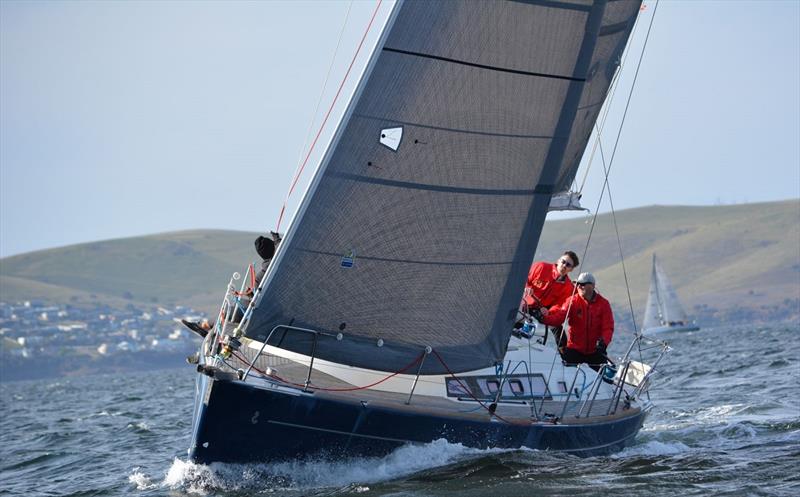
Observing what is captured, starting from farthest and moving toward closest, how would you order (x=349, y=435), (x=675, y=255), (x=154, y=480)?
(x=675, y=255) → (x=154, y=480) → (x=349, y=435)

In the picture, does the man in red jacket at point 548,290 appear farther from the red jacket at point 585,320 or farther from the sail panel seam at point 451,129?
the sail panel seam at point 451,129

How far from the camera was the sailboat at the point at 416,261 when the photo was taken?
1049 cm

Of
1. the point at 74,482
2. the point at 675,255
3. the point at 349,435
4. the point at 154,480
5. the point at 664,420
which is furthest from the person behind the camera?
the point at 675,255

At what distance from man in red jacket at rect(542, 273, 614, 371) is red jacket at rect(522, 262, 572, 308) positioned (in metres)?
0.14

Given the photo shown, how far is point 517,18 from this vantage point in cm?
1098

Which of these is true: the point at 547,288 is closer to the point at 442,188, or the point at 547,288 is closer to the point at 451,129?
the point at 442,188

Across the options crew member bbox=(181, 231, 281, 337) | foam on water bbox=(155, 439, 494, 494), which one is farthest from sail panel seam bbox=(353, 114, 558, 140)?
foam on water bbox=(155, 439, 494, 494)

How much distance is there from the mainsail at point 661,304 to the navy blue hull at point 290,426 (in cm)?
7391

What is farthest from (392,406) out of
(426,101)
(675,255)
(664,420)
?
(675,255)

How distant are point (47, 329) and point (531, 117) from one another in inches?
5539

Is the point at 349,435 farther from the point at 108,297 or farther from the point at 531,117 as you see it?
the point at 108,297

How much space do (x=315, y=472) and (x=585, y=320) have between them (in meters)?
3.94

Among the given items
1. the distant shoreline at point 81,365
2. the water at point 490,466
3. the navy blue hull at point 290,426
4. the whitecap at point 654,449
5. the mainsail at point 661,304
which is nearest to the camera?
the water at point 490,466

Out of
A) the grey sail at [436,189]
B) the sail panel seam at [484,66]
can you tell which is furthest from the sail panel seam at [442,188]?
the sail panel seam at [484,66]
